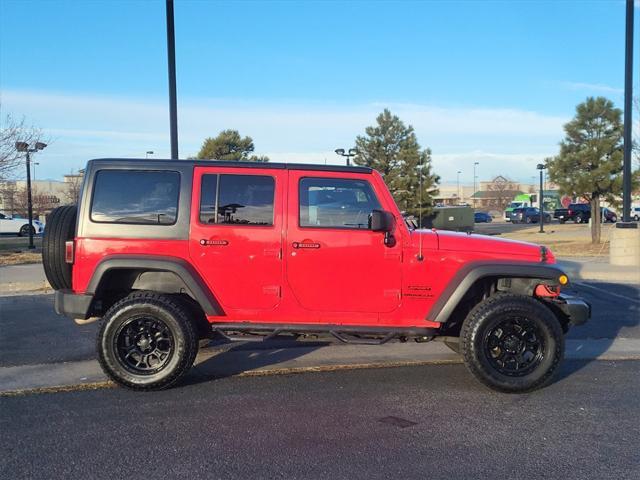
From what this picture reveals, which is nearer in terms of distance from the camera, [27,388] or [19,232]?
[27,388]

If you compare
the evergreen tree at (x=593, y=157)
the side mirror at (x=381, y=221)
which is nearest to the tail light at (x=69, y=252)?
the side mirror at (x=381, y=221)

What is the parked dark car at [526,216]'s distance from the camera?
49.9m

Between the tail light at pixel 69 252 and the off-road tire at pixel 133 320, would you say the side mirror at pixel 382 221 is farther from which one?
the tail light at pixel 69 252

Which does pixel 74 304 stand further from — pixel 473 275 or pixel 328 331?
pixel 473 275

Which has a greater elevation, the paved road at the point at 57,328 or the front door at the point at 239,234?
the front door at the point at 239,234

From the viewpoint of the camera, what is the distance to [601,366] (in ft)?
19.6

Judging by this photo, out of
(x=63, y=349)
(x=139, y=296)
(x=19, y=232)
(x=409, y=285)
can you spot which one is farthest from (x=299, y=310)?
(x=19, y=232)

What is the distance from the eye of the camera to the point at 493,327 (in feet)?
16.5

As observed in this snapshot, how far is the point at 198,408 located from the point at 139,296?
3.93 ft

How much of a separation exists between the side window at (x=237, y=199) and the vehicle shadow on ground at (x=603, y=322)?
3.34m

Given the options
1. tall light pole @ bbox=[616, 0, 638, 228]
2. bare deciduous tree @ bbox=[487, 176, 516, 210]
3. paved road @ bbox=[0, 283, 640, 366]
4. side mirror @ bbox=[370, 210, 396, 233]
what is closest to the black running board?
side mirror @ bbox=[370, 210, 396, 233]

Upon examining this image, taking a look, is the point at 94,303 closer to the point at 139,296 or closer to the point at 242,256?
the point at 139,296

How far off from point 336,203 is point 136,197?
187cm

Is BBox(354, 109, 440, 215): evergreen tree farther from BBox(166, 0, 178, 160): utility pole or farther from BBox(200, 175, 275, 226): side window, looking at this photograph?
BBox(200, 175, 275, 226): side window
